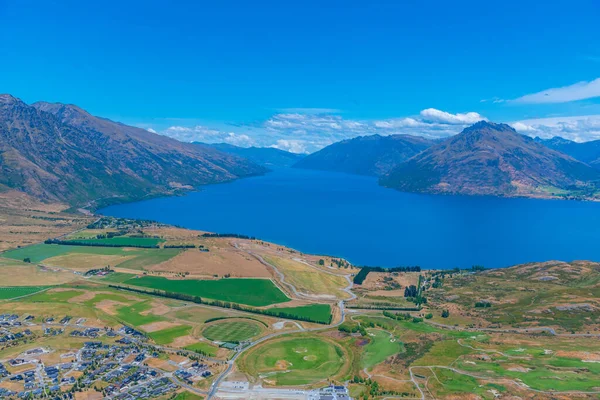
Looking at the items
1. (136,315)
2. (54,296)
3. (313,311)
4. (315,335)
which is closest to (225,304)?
(136,315)

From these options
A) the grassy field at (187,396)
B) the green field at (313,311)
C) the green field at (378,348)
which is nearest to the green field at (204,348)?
the grassy field at (187,396)

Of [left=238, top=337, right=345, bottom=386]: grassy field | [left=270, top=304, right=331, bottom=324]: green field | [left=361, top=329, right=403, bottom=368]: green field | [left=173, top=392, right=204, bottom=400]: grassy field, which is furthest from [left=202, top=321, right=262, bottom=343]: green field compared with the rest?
[left=361, top=329, right=403, bottom=368]: green field

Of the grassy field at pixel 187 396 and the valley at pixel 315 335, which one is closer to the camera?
the grassy field at pixel 187 396

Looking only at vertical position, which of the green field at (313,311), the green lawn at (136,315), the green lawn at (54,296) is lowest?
the green lawn at (136,315)

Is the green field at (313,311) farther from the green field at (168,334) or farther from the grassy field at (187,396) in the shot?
the grassy field at (187,396)

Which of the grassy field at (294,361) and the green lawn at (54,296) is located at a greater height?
the green lawn at (54,296)

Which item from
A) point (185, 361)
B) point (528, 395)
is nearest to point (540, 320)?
point (528, 395)
